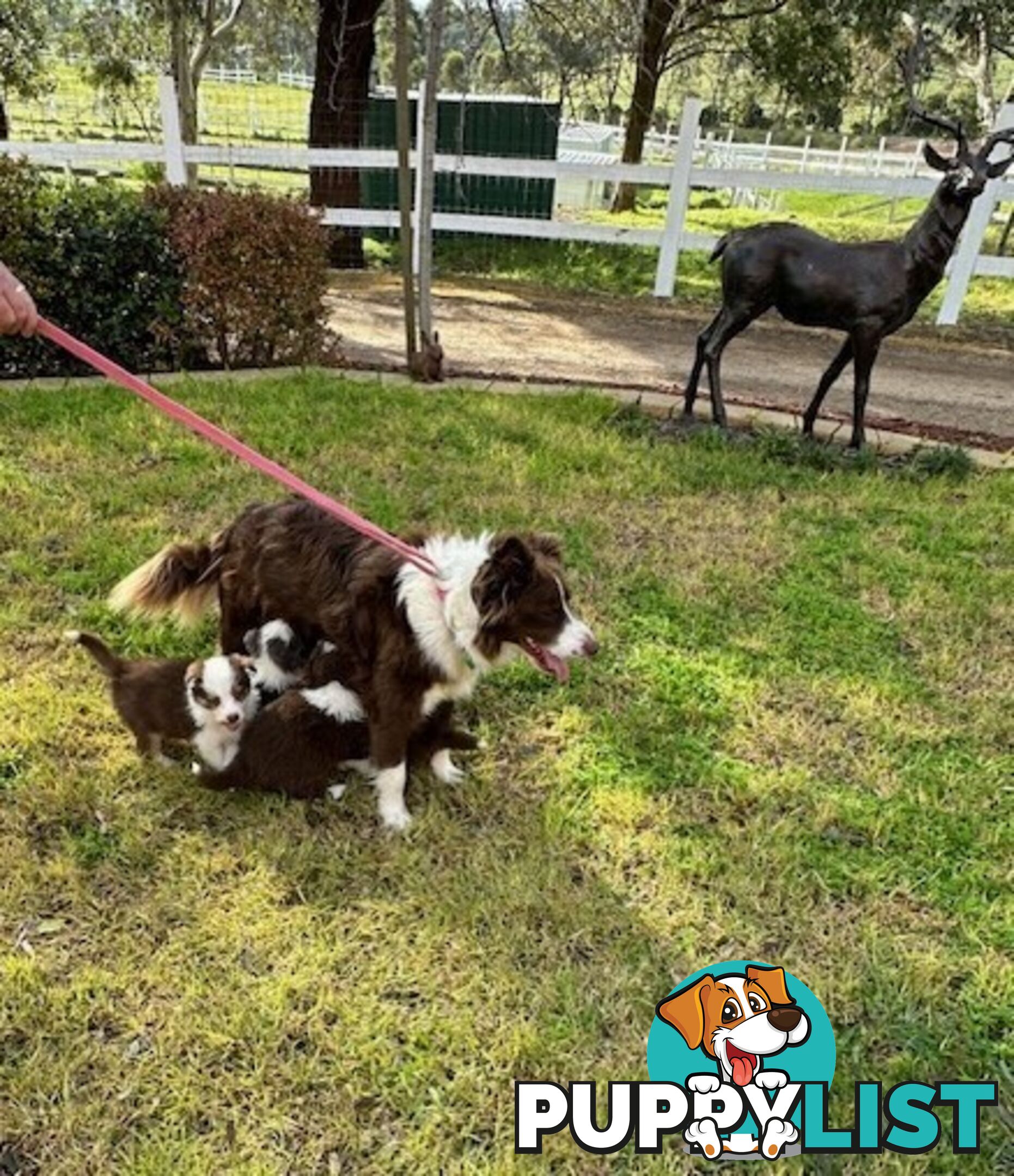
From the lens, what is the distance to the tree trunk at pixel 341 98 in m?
11.4

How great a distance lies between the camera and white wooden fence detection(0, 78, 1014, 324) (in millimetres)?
10320

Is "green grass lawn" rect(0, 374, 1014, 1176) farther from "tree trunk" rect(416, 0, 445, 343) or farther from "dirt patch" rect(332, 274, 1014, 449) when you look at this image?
"dirt patch" rect(332, 274, 1014, 449)

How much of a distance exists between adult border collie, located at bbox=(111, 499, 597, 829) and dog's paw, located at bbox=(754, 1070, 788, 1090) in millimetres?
1214

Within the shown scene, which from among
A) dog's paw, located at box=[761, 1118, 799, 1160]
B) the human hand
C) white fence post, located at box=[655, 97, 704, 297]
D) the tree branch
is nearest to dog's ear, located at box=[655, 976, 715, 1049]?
dog's paw, located at box=[761, 1118, 799, 1160]

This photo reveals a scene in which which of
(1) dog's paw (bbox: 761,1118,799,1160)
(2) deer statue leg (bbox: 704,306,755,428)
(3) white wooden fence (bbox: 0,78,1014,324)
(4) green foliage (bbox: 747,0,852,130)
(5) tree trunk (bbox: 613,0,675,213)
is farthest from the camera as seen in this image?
(4) green foliage (bbox: 747,0,852,130)

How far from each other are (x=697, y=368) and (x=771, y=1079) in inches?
190

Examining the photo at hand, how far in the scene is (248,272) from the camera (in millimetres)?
6473

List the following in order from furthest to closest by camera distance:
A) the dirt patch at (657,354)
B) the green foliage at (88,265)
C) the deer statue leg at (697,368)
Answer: the dirt patch at (657,354) < the green foliage at (88,265) < the deer statue leg at (697,368)

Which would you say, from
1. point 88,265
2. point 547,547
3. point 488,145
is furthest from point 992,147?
point 488,145

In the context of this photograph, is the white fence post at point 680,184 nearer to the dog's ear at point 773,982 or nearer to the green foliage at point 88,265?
the green foliage at point 88,265

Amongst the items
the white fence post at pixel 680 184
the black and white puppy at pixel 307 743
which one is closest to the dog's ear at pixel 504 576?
the black and white puppy at pixel 307 743

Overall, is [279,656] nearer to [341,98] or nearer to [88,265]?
[88,265]

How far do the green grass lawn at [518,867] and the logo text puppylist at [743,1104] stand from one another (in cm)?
4

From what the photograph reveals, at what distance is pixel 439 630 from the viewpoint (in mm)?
2885
